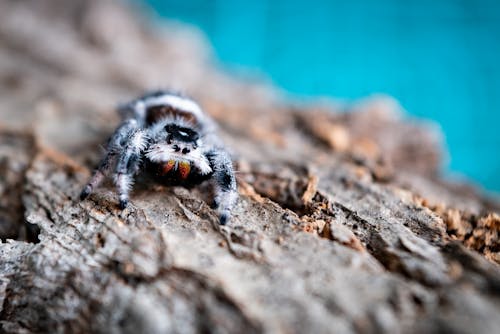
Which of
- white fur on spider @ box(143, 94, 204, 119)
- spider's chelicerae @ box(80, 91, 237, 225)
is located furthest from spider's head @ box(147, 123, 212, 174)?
white fur on spider @ box(143, 94, 204, 119)

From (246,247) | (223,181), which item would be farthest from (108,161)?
(246,247)

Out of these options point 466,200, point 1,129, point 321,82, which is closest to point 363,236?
point 466,200

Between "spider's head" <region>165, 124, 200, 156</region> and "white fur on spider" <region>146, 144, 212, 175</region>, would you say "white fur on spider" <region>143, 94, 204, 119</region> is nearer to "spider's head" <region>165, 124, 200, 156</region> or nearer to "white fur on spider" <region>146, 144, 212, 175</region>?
"spider's head" <region>165, 124, 200, 156</region>

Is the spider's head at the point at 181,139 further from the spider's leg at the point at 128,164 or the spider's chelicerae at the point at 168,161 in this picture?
the spider's leg at the point at 128,164

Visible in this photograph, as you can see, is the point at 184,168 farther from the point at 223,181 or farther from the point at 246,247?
the point at 246,247

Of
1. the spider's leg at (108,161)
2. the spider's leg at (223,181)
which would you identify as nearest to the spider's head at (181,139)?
the spider's leg at (223,181)

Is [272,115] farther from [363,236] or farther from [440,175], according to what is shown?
[363,236]
